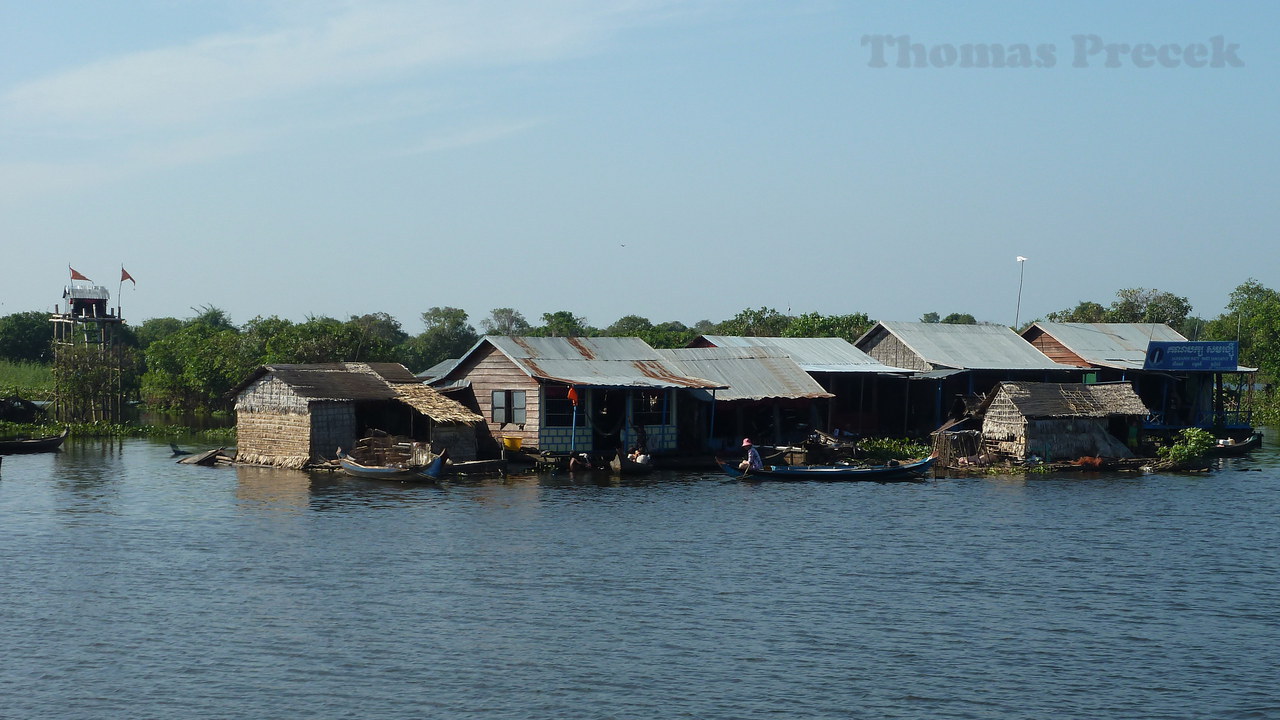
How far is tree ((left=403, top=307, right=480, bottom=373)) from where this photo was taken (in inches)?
3834

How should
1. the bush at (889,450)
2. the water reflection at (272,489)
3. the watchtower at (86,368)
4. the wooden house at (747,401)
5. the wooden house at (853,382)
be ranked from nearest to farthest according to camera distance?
the water reflection at (272,489) < the bush at (889,450) < the wooden house at (747,401) < the wooden house at (853,382) < the watchtower at (86,368)

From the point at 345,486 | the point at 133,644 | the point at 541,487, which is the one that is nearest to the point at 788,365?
the point at 541,487

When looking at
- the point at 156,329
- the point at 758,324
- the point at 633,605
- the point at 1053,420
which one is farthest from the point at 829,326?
the point at 156,329

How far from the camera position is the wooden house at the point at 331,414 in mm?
39062

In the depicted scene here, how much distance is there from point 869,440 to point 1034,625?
25.8 metres

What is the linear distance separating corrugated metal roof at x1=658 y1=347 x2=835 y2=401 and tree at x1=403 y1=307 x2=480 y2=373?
4972 cm

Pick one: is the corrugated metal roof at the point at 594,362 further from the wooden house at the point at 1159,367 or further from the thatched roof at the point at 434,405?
the wooden house at the point at 1159,367

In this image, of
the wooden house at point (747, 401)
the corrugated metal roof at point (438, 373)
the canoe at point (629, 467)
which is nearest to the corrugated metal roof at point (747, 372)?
the wooden house at point (747, 401)

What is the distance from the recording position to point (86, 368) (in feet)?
197

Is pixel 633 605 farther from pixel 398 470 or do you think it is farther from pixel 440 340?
pixel 440 340

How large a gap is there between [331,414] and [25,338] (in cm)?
6168

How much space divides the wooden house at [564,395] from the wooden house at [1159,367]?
20.7m

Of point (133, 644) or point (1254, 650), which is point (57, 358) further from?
point (1254, 650)

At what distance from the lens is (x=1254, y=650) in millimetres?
19016
